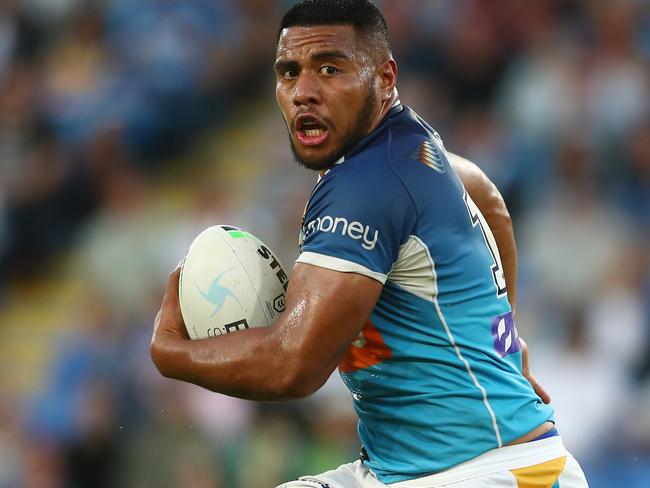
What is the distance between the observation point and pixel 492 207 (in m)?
4.27

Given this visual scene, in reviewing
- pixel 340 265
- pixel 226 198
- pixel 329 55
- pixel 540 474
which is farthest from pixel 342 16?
pixel 226 198

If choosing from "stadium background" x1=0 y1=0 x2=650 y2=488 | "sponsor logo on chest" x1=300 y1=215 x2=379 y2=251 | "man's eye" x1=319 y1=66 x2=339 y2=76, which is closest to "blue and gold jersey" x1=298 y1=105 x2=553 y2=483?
"sponsor logo on chest" x1=300 y1=215 x2=379 y2=251

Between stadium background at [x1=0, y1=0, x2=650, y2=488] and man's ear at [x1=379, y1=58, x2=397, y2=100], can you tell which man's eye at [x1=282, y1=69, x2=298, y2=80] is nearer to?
man's ear at [x1=379, y1=58, x2=397, y2=100]

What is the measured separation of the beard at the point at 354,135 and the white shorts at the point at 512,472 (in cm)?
106

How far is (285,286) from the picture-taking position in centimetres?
382

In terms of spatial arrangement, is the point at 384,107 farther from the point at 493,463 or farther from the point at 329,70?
the point at 493,463

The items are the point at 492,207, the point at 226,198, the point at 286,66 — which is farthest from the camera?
the point at 226,198

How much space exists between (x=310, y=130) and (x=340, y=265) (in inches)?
22.5

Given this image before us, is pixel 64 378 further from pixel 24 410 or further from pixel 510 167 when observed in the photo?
pixel 510 167

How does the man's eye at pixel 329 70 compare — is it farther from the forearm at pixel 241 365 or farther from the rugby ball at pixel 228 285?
the forearm at pixel 241 365

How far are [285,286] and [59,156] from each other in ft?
21.5

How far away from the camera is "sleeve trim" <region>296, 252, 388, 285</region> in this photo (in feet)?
10.7

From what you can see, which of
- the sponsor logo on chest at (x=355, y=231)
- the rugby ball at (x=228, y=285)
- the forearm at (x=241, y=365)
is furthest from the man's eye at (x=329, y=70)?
the forearm at (x=241, y=365)

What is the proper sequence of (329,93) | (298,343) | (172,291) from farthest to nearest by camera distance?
(172,291)
(329,93)
(298,343)
